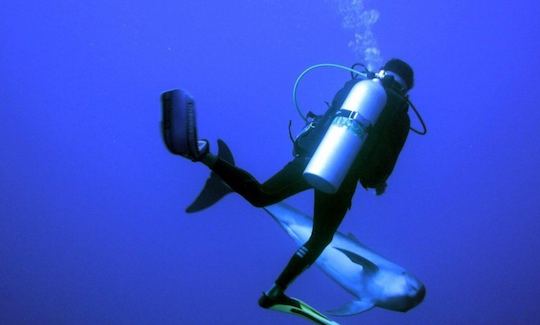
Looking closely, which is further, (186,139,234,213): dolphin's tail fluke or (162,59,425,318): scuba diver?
(186,139,234,213): dolphin's tail fluke

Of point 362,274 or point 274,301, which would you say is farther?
point 362,274

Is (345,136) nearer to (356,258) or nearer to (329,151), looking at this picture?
(329,151)

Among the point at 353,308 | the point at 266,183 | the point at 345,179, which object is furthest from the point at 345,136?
the point at 353,308

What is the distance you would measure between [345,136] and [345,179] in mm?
366

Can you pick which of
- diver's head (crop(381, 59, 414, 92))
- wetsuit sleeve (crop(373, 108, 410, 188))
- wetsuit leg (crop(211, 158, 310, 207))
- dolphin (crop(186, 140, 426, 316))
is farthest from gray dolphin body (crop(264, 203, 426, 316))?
diver's head (crop(381, 59, 414, 92))

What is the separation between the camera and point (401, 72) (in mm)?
3328

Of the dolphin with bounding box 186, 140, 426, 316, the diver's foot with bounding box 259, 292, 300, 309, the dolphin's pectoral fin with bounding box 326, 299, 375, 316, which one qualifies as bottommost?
the diver's foot with bounding box 259, 292, 300, 309

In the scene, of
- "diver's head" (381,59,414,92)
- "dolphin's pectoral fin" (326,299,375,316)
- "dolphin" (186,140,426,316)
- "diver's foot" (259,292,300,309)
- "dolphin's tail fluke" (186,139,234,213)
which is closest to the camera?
"diver's head" (381,59,414,92)

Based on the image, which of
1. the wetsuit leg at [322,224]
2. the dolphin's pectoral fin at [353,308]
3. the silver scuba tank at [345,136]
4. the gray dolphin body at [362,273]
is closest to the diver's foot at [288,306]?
the wetsuit leg at [322,224]

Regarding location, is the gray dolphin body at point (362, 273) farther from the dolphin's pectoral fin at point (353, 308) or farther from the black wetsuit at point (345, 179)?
the black wetsuit at point (345, 179)

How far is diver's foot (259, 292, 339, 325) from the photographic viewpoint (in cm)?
350

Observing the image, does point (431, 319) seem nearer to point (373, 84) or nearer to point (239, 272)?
point (239, 272)

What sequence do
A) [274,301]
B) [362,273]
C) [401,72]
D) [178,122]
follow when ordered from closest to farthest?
[178,122] → [401,72] → [274,301] → [362,273]

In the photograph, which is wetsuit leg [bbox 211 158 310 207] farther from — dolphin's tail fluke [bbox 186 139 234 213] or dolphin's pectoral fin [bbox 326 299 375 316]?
dolphin's pectoral fin [bbox 326 299 375 316]
